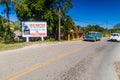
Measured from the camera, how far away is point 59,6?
122 feet

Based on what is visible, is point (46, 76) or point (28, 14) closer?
point (46, 76)

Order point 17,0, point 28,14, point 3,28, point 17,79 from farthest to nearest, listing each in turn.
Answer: point 3,28, point 28,14, point 17,0, point 17,79

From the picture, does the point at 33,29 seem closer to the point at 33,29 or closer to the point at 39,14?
the point at 33,29

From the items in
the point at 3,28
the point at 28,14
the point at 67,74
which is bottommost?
the point at 67,74

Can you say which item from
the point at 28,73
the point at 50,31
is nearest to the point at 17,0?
the point at 50,31

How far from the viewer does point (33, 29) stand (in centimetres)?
3125

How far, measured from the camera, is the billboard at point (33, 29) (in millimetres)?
30906

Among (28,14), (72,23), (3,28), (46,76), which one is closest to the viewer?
(46,76)

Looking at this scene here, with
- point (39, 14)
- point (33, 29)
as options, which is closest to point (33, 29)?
point (33, 29)

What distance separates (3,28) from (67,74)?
1200 inches

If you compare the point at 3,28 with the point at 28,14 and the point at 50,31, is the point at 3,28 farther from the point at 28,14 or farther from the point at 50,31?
the point at 50,31

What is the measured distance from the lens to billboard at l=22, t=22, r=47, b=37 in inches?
1217

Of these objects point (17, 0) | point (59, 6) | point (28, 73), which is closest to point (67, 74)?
point (28, 73)

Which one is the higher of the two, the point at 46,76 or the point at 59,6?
the point at 59,6
